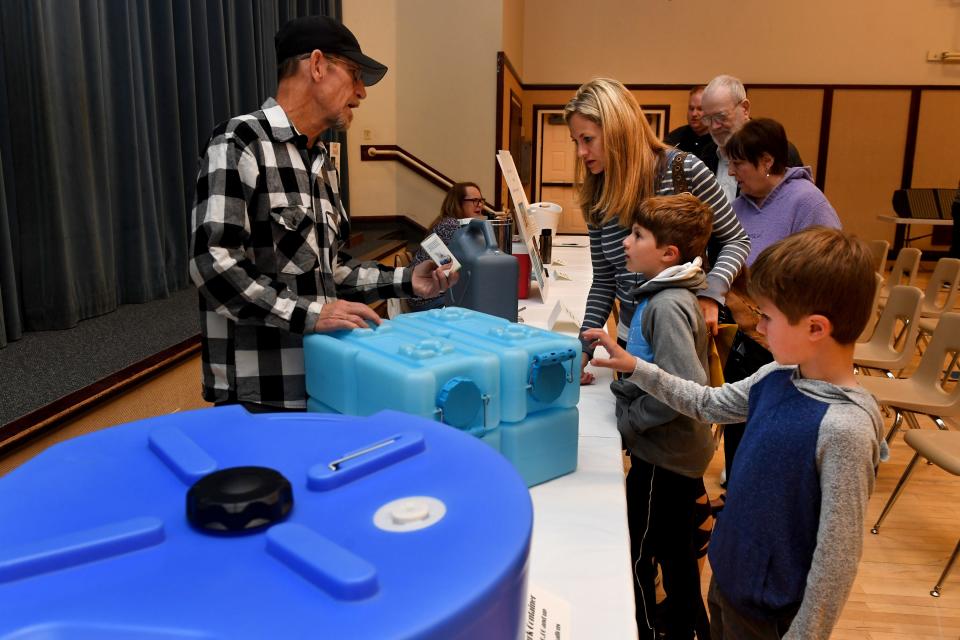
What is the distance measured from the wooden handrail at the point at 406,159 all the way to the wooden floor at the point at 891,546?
4.65m

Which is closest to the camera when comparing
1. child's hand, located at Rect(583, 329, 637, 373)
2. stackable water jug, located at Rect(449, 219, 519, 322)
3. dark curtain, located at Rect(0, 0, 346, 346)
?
child's hand, located at Rect(583, 329, 637, 373)

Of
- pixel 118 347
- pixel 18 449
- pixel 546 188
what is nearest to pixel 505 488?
pixel 18 449

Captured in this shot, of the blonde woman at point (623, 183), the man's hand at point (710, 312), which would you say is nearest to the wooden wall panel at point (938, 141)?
the blonde woman at point (623, 183)

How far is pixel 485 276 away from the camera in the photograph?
1879 mm

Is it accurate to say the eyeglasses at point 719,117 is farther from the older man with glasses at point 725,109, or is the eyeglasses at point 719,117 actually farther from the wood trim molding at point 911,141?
the wood trim molding at point 911,141

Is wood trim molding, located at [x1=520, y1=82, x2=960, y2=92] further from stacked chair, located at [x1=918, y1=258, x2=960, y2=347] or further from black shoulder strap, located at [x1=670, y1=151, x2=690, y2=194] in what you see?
black shoulder strap, located at [x1=670, y1=151, x2=690, y2=194]

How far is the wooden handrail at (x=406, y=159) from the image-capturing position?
6840 millimetres

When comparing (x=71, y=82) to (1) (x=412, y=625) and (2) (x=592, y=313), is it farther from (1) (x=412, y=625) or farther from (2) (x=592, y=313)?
(1) (x=412, y=625)

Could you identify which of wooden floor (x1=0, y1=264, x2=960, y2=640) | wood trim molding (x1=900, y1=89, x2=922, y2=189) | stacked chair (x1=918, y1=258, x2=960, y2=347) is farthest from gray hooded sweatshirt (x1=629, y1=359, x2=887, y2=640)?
wood trim molding (x1=900, y1=89, x2=922, y2=189)

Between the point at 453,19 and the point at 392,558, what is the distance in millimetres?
7135

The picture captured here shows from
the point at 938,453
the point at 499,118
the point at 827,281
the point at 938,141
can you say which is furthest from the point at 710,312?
the point at 938,141

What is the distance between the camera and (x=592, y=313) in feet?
5.95

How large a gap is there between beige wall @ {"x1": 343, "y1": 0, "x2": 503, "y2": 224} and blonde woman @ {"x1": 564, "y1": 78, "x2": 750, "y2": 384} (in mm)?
5388

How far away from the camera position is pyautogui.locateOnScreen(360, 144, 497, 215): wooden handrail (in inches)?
269
